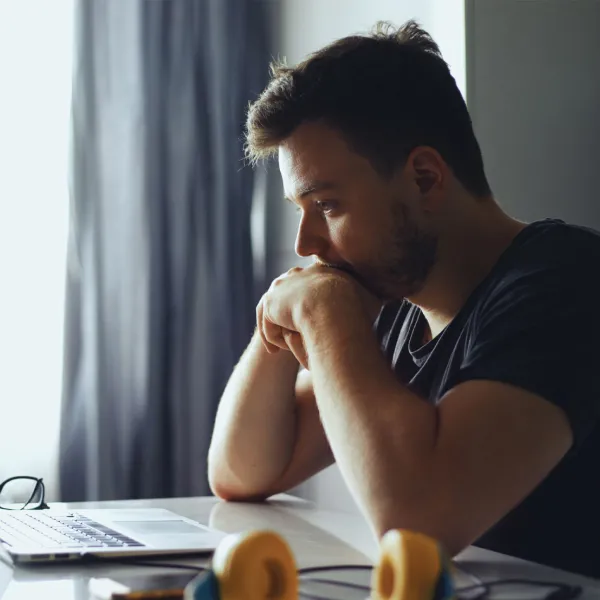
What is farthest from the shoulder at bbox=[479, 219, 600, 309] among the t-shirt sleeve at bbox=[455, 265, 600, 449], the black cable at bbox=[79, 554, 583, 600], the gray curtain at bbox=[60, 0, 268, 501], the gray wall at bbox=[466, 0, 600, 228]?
the gray curtain at bbox=[60, 0, 268, 501]

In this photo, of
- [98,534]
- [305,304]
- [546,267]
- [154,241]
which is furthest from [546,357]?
[154,241]

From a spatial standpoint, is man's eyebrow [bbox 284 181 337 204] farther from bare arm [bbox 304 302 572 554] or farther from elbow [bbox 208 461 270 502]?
elbow [bbox 208 461 270 502]

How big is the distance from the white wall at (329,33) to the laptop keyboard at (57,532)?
1.10 m

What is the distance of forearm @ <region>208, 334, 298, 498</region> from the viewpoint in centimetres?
147

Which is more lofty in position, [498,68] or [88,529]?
[498,68]

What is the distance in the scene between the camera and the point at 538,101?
1.89 m

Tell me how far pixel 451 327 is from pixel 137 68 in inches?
57.0

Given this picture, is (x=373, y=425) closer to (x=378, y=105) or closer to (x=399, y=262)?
(x=399, y=262)

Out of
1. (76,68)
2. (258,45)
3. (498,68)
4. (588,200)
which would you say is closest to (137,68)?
(76,68)

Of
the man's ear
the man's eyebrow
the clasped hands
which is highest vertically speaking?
the man's ear

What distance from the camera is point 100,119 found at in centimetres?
238

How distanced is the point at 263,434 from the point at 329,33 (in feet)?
4.22

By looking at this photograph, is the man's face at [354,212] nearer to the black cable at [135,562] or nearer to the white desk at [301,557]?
the white desk at [301,557]

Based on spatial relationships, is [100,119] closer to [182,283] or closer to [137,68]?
[137,68]
